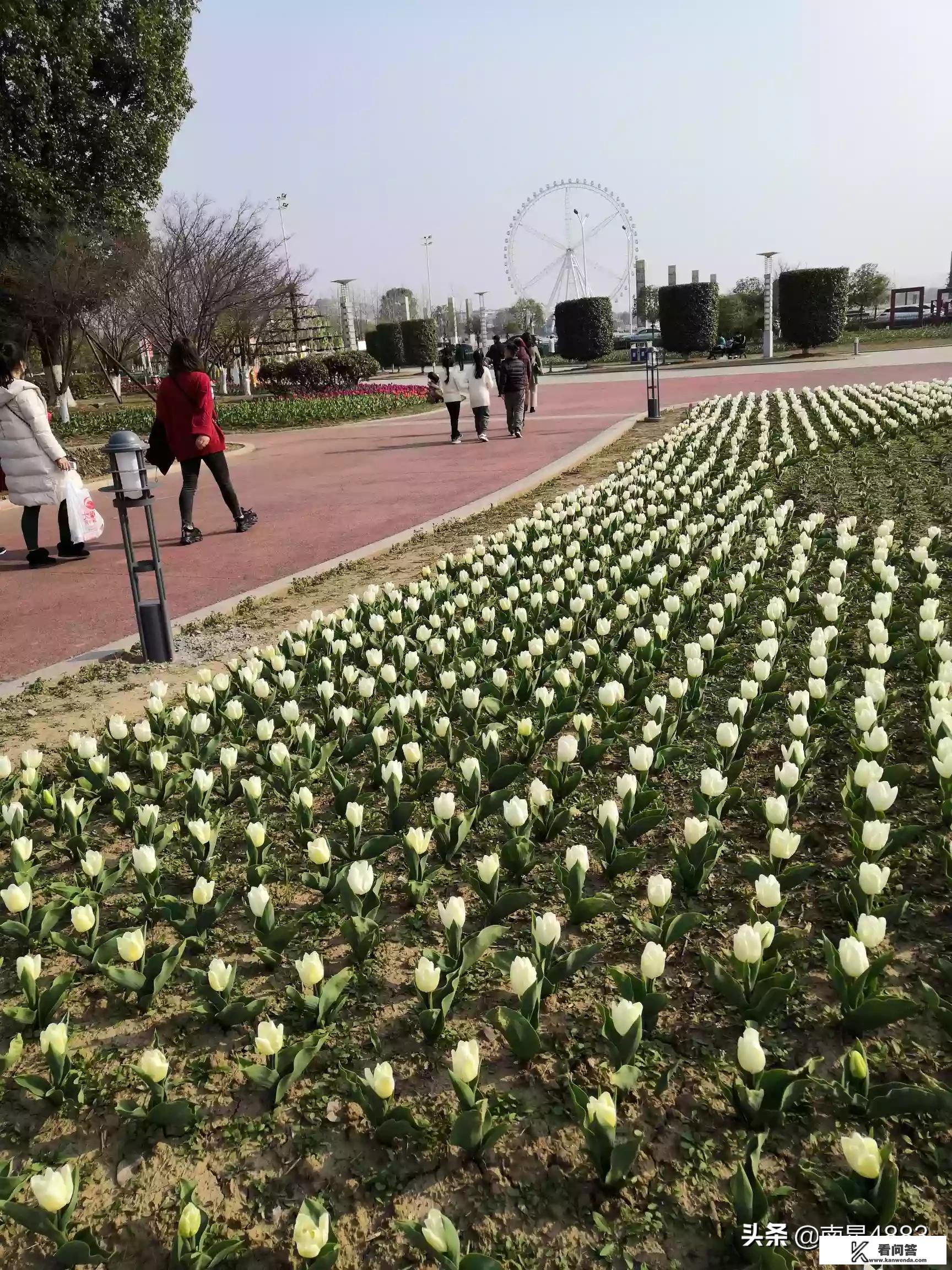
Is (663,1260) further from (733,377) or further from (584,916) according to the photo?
(733,377)

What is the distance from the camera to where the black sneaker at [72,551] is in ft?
27.8

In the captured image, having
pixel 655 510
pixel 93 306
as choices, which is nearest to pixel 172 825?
pixel 655 510

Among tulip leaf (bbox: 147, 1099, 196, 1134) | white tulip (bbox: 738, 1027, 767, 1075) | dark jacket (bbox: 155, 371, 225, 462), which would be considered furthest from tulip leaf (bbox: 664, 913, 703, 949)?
dark jacket (bbox: 155, 371, 225, 462)

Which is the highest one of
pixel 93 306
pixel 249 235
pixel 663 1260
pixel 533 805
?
pixel 249 235

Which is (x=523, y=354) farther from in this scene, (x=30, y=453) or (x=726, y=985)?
(x=726, y=985)

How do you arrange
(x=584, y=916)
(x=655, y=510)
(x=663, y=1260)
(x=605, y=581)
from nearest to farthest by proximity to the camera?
1. (x=663, y=1260)
2. (x=584, y=916)
3. (x=605, y=581)
4. (x=655, y=510)

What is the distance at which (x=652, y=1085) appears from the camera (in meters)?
2.23

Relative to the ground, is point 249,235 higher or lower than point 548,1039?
higher

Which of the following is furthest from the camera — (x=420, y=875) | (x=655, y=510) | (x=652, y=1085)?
(x=655, y=510)

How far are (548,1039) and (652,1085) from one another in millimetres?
301

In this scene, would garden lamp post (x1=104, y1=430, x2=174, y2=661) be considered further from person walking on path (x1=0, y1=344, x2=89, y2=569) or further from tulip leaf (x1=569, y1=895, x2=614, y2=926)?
tulip leaf (x1=569, y1=895, x2=614, y2=926)

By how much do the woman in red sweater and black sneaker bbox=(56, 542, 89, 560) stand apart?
0.89 m

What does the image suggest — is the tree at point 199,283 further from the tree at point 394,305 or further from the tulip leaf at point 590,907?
the tree at point 394,305

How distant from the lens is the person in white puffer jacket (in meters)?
15.3
